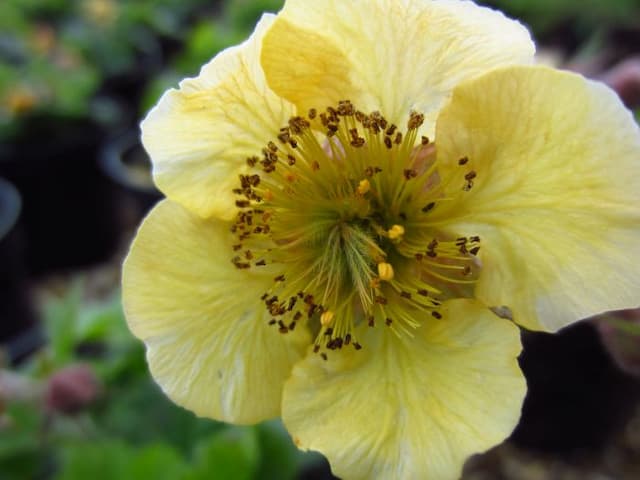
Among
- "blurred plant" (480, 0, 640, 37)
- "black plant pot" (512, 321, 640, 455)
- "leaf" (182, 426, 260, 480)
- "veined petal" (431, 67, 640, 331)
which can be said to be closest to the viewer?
"veined petal" (431, 67, 640, 331)

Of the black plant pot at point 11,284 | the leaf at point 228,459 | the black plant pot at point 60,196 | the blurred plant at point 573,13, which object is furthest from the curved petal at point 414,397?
the blurred plant at point 573,13

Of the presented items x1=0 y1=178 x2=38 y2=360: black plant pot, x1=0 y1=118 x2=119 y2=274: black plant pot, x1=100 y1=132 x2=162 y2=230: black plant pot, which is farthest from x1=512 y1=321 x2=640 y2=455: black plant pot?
x1=0 y1=118 x2=119 y2=274: black plant pot

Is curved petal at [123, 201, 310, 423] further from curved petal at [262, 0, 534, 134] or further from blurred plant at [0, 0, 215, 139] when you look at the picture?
blurred plant at [0, 0, 215, 139]

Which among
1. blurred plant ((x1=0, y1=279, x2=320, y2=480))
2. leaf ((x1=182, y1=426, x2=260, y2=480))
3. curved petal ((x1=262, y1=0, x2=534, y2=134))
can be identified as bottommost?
blurred plant ((x1=0, y1=279, x2=320, y2=480))

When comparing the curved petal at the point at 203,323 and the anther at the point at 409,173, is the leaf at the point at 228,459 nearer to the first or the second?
the curved petal at the point at 203,323

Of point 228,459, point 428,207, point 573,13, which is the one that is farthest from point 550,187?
point 573,13

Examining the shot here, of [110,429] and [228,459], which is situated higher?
[228,459]

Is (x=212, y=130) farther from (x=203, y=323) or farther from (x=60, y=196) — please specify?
(x=60, y=196)

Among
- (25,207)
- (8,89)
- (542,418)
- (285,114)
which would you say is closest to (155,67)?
(8,89)
